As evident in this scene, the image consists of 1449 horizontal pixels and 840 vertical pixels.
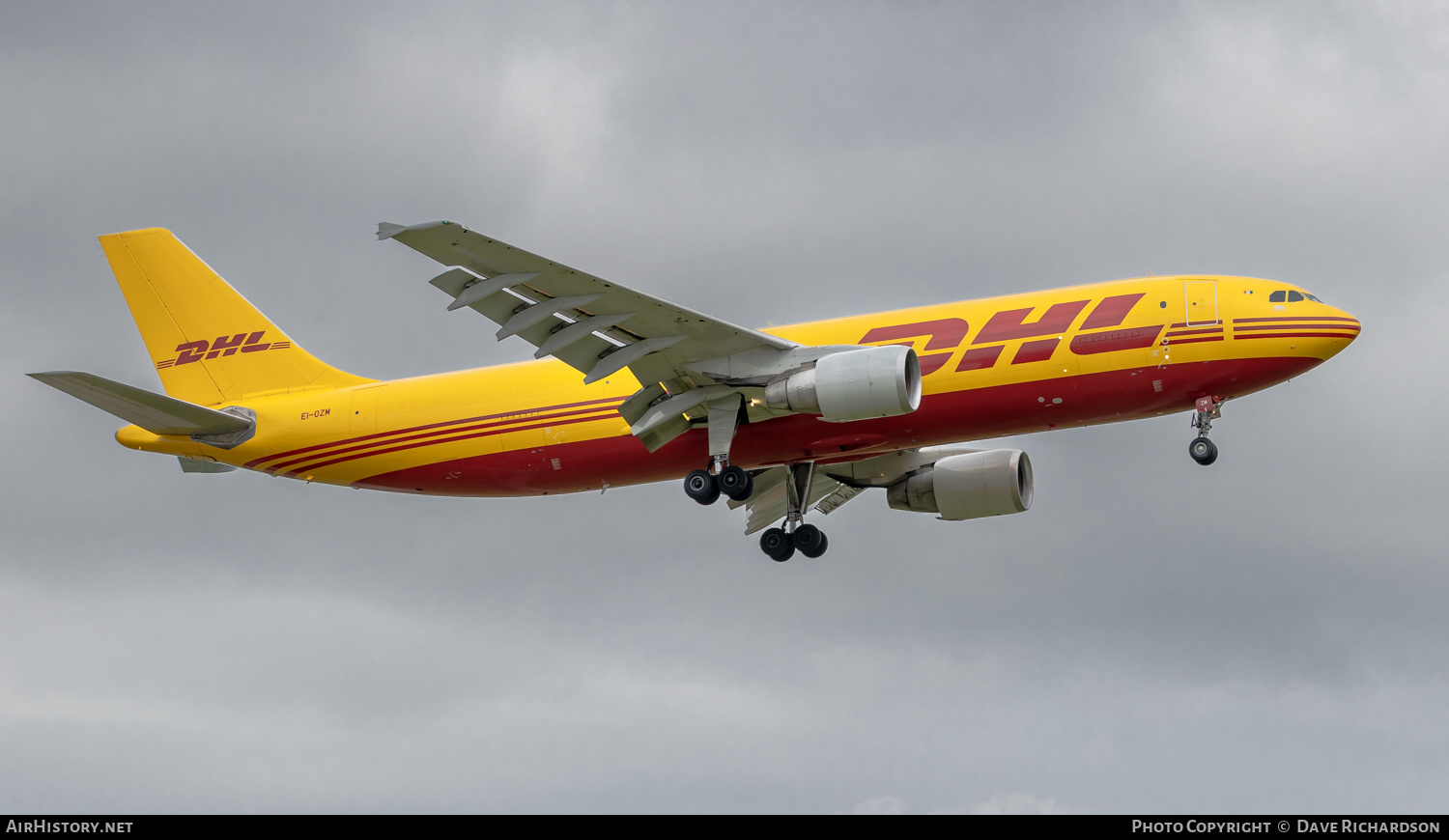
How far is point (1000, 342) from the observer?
109ft

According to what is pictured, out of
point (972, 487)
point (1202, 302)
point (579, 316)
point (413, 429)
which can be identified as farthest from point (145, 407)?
point (1202, 302)

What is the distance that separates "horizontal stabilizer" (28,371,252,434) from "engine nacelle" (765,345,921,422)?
16.3 metres

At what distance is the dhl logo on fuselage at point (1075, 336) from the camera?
1267 inches

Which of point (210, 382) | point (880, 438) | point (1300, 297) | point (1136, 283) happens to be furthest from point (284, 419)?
point (1300, 297)

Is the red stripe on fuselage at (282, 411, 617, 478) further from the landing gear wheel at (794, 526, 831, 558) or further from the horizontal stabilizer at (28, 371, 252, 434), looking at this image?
the landing gear wheel at (794, 526, 831, 558)

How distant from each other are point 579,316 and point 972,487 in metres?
13.9

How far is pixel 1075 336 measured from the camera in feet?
107

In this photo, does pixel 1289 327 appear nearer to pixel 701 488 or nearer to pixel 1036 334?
pixel 1036 334

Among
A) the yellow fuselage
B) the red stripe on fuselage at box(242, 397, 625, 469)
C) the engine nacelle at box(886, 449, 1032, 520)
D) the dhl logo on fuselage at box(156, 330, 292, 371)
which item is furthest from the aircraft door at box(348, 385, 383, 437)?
the engine nacelle at box(886, 449, 1032, 520)

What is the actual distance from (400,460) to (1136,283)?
19499 millimetres

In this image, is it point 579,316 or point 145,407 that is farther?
point 145,407

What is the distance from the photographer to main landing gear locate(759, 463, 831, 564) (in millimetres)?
38531

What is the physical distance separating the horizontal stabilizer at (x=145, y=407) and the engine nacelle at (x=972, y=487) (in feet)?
62.5

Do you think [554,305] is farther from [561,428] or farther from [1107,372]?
[1107,372]
